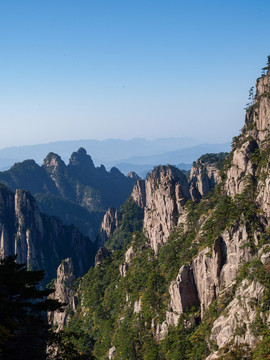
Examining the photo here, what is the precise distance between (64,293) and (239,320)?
6146 centimetres

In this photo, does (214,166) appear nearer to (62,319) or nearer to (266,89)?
(266,89)

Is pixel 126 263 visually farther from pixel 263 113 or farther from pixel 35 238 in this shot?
pixel 35 238

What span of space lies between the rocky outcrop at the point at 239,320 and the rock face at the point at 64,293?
52172 millimetres

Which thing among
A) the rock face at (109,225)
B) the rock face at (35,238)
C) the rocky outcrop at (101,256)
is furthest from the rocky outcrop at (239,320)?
the rock face at (109,225)

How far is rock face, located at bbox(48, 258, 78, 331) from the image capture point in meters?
92.7

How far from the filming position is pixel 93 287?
305 ft

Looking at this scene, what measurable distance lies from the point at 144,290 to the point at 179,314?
13.8 meters

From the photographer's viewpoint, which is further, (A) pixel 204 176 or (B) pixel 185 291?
(A) pixel 204 176

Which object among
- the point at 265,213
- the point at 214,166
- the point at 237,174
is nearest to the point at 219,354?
the point at 265,213

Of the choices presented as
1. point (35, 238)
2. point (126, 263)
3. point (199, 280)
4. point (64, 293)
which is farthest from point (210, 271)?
point (35, 238)

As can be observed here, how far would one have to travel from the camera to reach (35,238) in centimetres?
14950

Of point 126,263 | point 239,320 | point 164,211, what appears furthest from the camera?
point 126,263

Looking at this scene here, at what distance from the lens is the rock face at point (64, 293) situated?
9265 cm

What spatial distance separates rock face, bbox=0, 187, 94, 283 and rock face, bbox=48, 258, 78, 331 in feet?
128
